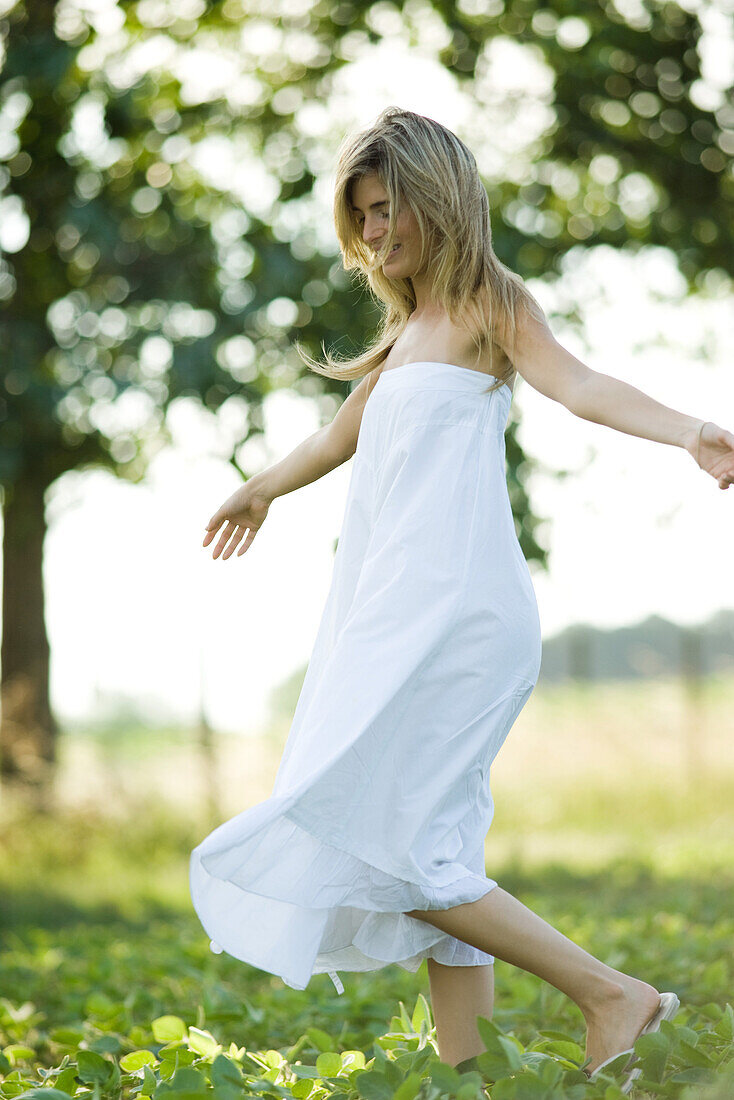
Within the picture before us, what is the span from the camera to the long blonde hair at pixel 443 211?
224 cm

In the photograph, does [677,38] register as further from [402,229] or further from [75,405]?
[402,229]

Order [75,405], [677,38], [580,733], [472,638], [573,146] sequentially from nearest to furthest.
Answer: [472,638] → [75,405] → [677,38] → [573,146] → [580,733]

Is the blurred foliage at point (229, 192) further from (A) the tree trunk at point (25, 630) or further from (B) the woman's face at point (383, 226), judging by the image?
(B) the woman's face at point (383, 226)

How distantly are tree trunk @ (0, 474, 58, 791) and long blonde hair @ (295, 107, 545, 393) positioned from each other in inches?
239

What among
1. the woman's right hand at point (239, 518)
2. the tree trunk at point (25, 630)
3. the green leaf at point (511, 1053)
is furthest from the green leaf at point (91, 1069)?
the tree trunk at point (25, 630)

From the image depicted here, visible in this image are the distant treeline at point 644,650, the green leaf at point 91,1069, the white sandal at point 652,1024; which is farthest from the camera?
the distant treeline at point 644,650

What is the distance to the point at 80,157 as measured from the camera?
6.98 metres

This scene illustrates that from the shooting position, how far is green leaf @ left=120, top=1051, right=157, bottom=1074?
2.44m

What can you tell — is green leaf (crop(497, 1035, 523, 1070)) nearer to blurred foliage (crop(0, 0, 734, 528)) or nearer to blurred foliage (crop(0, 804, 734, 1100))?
blurred foliage (crop(0, 804, 734, 1100))

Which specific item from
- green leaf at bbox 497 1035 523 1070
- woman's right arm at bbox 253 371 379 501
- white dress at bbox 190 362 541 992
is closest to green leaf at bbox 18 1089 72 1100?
white dress at bbox 190 362 541 992

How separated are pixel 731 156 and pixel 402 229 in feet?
19.4

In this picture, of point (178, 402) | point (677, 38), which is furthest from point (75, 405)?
point (677, 38)

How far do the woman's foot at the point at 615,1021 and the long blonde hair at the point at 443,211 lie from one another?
1.15 metres

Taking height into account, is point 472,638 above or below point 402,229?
below
